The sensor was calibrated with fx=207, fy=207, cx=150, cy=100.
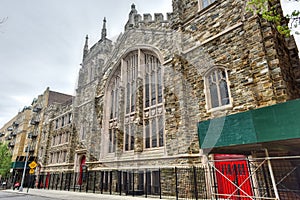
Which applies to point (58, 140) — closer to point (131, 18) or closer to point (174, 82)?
point (131, 18)

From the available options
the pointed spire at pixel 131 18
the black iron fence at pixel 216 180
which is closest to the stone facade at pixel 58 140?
the black iron fence at pixel 216 180

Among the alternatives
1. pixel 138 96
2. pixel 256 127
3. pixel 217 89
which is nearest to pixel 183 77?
pixel 217 89

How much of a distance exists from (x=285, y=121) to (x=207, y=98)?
225 inches

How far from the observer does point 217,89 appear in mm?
11039

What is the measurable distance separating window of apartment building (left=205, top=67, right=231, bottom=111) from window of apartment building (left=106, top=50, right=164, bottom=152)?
388 centimetres

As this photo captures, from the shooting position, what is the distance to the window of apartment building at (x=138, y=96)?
1447cm

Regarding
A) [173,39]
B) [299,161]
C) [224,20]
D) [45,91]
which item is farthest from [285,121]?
[45,91]

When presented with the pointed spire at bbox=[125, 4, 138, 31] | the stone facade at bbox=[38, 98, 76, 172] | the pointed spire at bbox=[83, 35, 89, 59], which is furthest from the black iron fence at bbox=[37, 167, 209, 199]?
the pointed spire at bbox=[83, 35, 89, 59]

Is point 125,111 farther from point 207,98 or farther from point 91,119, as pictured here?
point 207,98

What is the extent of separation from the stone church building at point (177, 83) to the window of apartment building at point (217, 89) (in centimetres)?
5

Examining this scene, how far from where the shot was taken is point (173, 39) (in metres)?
14.3

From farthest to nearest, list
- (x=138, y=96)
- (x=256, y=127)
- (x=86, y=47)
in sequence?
(x=86, y=47) < (x=138, y=96) < (x=256, y=127)

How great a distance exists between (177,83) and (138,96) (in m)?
3.98

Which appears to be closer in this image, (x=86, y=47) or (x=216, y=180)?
(x=216, y=180)
